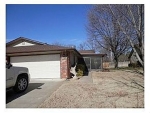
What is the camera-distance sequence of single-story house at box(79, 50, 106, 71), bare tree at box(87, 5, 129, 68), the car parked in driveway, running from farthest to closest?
bare tree at box(87, 5, 129, 68) → single-story house at box(79, 50, 106, 71) → the car parked in driveway

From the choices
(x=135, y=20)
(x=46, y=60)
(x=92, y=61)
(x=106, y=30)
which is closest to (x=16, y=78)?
(x=46, y=60)

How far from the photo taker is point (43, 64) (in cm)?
1223

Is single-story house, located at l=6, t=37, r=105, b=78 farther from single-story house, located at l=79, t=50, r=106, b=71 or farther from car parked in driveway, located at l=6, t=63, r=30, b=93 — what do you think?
single-story house, located at l=79, t=50, r=106, b=71

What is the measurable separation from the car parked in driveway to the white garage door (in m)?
4.30

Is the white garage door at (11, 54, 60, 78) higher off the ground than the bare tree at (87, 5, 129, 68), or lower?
lower

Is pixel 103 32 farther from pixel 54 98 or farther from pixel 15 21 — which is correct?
pixel 54 98

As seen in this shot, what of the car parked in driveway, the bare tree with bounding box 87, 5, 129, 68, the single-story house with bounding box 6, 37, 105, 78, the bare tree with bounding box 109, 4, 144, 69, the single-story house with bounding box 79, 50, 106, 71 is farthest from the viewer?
the bare tree with bounding box 87, 5, 129, 68

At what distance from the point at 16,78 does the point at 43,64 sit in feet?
18.0

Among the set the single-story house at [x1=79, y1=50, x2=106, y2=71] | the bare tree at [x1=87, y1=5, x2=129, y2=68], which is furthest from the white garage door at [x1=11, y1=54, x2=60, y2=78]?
the bare tree at [x1=87, y1=5, x2=129, y2=68]

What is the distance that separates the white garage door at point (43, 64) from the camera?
12.0 metres

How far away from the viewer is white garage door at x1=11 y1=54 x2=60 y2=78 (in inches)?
472
